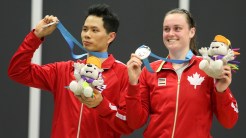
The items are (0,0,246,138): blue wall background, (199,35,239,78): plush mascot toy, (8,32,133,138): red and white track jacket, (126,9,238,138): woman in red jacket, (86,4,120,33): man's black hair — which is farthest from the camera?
(0,0,246,138): blue wall background

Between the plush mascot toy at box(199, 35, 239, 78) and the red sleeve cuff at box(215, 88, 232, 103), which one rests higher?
the plush mascot toy at box(199, 35, 239, 78)

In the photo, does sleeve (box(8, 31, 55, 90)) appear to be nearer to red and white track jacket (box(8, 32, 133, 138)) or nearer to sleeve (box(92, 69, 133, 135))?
red and white track jacket (box(8, 32, 133, 138))

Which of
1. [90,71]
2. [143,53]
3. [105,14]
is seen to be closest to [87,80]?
[90,71]

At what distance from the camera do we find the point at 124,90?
9.00 feet

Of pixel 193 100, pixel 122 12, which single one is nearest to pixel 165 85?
pixel 193 100

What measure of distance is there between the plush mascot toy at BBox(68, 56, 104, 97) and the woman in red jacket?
0.17 metres

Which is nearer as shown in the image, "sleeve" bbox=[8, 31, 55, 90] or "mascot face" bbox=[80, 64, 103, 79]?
"mascot face" bbox=[80, 64, 103, 79]

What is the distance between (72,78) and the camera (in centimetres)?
276

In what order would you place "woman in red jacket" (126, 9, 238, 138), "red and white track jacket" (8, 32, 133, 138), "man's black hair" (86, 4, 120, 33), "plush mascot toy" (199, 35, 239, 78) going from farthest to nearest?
"man's black hair" (86, 4, 120, 33), "red and white track jacket" (8, 32, 133, 138), "woman in red jacket" (126, 9, 238, 138), "plush mascot toy" (199, 35, 239, 78)

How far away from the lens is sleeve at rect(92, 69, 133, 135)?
2.55 metres

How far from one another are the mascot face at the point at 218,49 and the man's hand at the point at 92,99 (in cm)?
56

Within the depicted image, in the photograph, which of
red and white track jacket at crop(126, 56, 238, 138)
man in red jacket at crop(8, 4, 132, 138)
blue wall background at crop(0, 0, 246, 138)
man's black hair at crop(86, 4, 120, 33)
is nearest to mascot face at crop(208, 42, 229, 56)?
red and white track jacket at crop(126, 56, 238, 138)

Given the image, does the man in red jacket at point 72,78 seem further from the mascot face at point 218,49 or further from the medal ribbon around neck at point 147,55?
the mascot face at point 218,49

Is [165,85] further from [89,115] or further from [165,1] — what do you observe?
[165,1]
